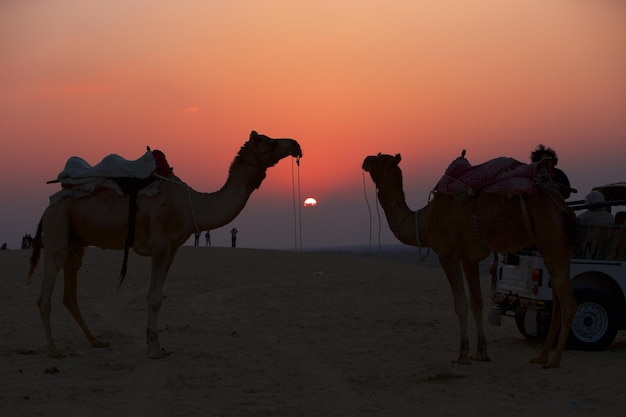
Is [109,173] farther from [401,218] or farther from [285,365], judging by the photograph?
[401,218]

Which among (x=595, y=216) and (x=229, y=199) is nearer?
(x=229, y=199)

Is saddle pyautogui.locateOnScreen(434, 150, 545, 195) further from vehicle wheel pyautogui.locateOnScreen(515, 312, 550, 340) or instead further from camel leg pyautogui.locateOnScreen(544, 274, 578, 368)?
vehicle wheel pyautogui.locateOnScreen(515, 312, 550, 340)

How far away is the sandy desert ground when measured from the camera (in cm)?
823

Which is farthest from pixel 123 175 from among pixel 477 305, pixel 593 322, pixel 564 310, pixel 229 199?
pixel 593 322

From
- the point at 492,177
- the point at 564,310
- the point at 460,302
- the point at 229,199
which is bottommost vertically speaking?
the point at 564,310

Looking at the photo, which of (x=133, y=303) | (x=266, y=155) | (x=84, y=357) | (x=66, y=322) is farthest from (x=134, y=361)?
(x=133, y=303)

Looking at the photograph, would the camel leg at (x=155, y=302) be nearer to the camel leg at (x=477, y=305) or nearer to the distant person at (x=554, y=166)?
the camel leg at (x=477, y=305)

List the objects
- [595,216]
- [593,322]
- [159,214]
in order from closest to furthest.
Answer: [159,214]
[593,322]
[595,216]

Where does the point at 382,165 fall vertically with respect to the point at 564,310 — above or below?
above

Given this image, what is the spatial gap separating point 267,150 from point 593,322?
5878 mm

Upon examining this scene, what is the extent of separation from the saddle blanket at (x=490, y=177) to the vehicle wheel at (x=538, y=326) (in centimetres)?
273

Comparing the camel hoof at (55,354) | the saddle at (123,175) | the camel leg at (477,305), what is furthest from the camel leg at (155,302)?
the camel leg at (477,305)

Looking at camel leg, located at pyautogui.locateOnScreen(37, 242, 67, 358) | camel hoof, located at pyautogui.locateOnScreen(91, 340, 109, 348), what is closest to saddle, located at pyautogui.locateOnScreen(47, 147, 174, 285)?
camel leg, located at pyautogui.locateOnScreen(37, 242, 67, 358)

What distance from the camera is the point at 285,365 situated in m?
10.9
